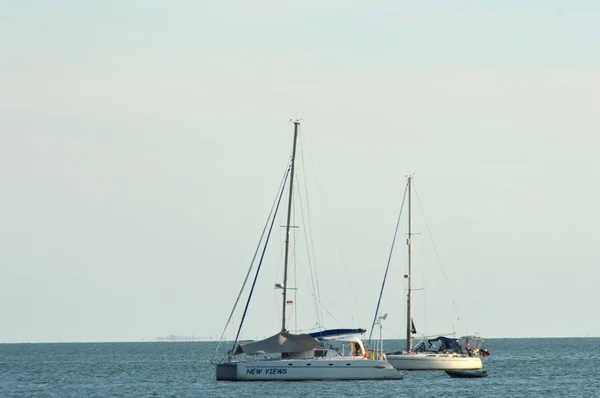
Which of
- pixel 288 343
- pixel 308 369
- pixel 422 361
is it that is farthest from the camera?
pixel 422 361

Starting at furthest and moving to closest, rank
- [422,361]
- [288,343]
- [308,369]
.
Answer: [422,361] < [288,343] < [308,369]

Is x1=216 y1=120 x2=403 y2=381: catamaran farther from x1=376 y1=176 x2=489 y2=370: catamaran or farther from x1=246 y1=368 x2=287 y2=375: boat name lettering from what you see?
x1=376 y1=176 x2=489 y2=370: catamaran

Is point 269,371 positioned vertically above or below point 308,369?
below

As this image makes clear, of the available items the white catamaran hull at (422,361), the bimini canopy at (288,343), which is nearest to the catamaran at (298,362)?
the bimini canopy at (288,343)

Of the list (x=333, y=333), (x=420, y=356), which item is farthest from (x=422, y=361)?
(x=333, y=333)

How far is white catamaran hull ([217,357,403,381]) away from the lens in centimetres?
7569

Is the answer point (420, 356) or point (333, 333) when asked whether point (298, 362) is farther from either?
point (420, 356)

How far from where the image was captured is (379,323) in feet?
294

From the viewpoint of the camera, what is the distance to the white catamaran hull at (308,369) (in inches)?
2980

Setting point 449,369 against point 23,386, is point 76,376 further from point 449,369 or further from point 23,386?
point 449,369

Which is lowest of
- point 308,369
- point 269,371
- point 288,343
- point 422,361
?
point 269,371

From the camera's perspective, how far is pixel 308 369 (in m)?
75.6

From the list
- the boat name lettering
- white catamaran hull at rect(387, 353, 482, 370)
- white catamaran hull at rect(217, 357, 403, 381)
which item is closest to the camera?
white catamaran hull at rect(217, 357, 403, 381)

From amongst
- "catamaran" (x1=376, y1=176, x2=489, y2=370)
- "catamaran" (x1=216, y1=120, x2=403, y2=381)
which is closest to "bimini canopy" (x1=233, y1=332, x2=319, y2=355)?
"catamaran" (x1=216, y1=120, x2=403, y2=381)
